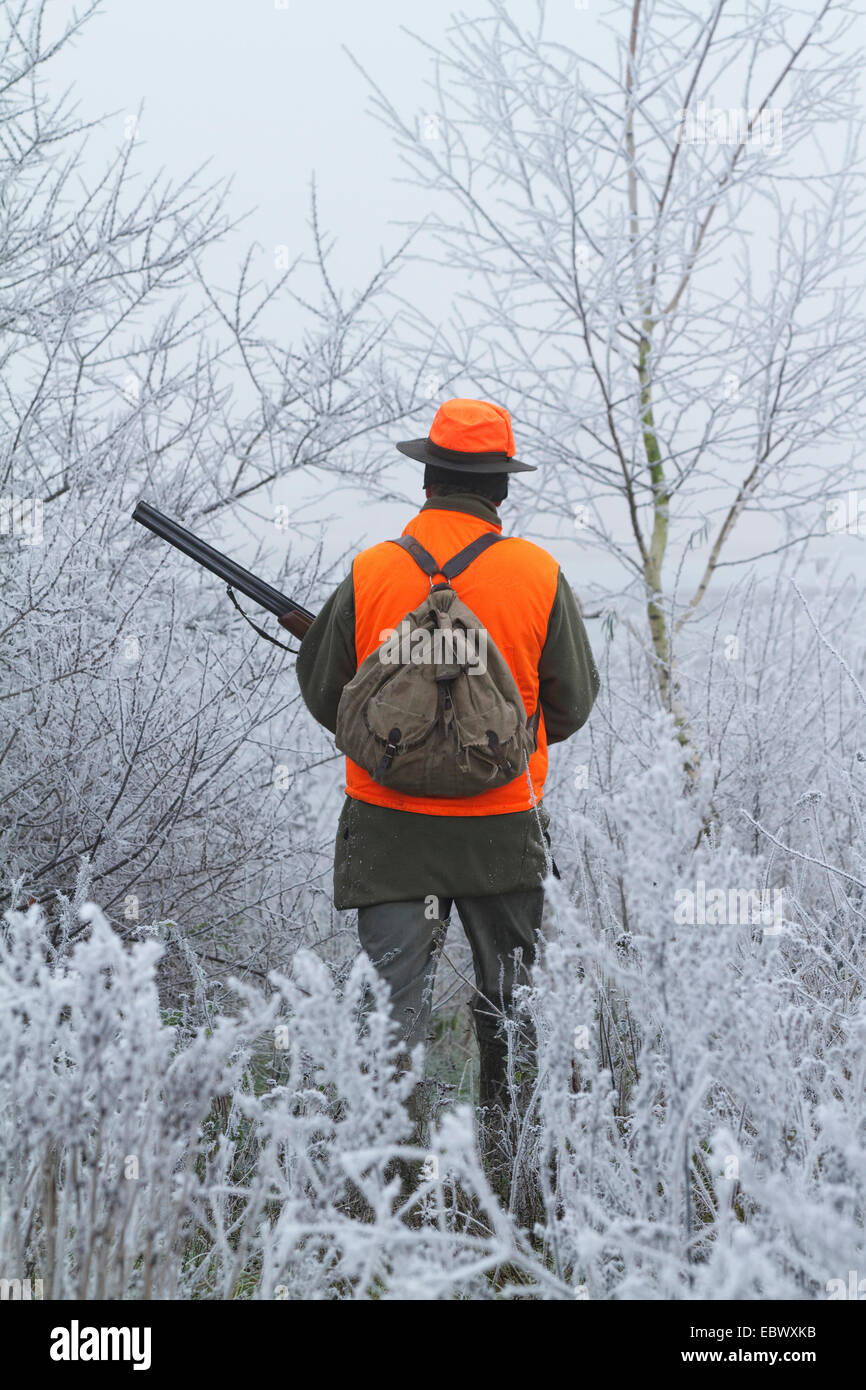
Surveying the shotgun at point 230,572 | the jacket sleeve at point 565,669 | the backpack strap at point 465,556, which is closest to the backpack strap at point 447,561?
the backpack strap at point 465,556

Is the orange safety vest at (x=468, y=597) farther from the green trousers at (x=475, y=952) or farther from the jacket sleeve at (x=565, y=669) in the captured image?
the green trousers at (x=475, y=952)

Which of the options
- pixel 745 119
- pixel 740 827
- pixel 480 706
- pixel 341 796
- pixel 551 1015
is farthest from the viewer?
pixel 341 796

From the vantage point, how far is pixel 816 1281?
5.34ft

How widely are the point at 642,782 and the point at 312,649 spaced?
1227 millimetres

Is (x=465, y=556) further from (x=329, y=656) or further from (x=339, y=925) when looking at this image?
(x=339, y=925)

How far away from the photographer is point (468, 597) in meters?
2.48

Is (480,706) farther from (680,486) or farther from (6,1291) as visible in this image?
(680,486)

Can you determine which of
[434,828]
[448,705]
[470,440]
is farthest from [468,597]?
[434,828]

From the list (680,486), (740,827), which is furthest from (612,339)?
(740,827)

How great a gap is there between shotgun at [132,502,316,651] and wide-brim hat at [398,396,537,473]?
0.61 meters

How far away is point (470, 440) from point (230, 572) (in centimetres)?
85

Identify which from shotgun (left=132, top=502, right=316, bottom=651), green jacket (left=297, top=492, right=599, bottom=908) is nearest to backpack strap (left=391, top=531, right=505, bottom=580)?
green jacket (left=297, top=492, right=599, bottom=908)

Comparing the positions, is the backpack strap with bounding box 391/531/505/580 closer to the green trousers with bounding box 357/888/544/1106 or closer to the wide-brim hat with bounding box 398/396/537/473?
the wide-brim hat with bounding box 398/396/537/473

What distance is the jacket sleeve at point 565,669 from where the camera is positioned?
8.52 feet
